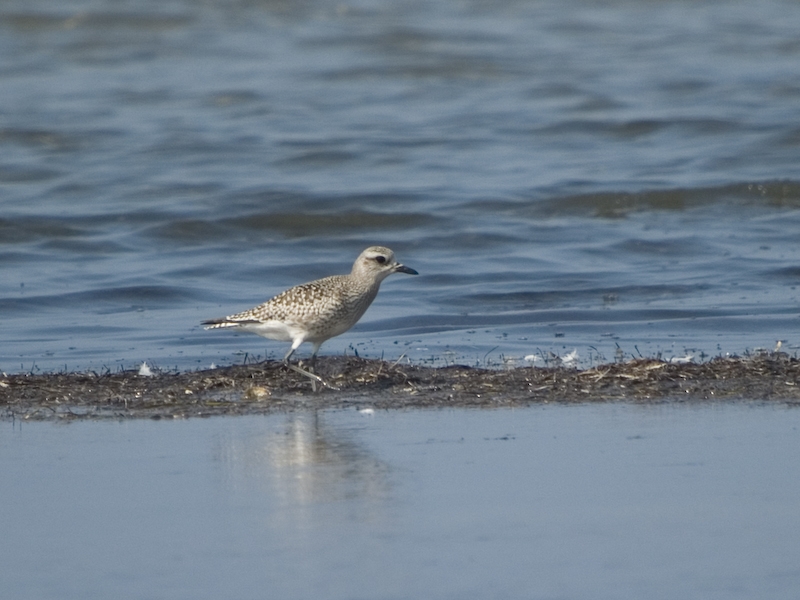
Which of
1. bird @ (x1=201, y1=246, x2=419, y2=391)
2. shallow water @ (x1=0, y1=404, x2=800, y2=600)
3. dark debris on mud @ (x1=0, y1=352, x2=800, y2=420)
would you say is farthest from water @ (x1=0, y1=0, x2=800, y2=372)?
shallow water @ (x1=0, y1=404, x2=800, y2=600)

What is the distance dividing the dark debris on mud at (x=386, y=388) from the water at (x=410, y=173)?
52.9 inches

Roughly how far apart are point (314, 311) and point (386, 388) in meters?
0.92

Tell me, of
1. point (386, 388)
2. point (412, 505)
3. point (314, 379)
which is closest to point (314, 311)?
point (314, 379)

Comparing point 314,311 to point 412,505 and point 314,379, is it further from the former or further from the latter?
point 412,505

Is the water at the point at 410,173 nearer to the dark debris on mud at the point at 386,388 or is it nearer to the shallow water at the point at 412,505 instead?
the dark debris on mud at the point at 386,388

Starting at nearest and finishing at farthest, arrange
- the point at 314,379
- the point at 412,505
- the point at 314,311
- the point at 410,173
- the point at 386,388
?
the point at 412,505, the point at 386,388, the point at 314,379, the point at 314,311, the point at 410,173

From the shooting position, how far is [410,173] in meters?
19.8

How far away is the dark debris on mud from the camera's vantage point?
23.6 ft

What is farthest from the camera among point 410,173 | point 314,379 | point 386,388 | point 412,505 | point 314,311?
point 410,173

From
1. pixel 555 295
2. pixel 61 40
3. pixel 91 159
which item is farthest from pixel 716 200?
pixel 61 40

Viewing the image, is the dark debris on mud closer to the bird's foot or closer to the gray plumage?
the bird's foot

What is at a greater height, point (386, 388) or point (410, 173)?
point (410, 173)

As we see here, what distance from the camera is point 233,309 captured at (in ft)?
39.8

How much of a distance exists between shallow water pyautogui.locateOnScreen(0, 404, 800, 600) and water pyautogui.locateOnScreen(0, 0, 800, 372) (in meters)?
2.81
